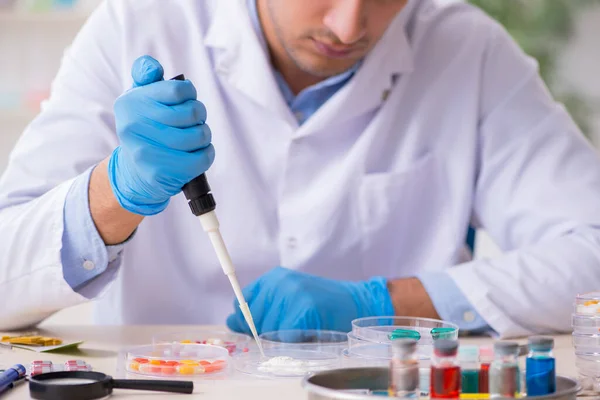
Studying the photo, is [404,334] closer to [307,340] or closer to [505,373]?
[307,340]

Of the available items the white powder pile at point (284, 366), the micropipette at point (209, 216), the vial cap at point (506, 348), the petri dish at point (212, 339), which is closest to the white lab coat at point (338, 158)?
the petri dish at point (212, 339)

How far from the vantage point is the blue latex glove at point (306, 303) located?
1.50m

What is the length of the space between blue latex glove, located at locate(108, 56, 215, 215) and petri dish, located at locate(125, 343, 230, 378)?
0.26 meters

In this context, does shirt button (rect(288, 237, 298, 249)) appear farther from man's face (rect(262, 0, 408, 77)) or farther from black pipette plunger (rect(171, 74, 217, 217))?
black pipette plunger (rect(171, 74, 217, 217))

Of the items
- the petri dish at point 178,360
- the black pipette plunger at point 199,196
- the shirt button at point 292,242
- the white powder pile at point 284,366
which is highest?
the black pipette plunger at point 199,196

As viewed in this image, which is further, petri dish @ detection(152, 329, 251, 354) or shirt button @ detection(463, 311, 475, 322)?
shirt button @ detection(463, 311, 475, 322)

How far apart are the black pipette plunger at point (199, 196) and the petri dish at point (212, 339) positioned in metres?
0.24

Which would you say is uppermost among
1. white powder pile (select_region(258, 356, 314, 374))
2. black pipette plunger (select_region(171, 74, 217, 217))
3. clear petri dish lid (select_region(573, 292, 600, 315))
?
black pipette plunger (select_region(171, 74, 217, 217))

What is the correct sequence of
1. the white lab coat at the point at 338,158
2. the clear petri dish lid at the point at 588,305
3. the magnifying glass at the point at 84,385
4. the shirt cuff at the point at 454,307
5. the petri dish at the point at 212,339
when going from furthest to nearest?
the white lab coat at the point at 338,158 < the shirt cuff at the point at 454,307 < the petri dish at the point at 212,339 < the clear petri dish lid at the point at 588,305 < the magnifying glass at the point at 84,385

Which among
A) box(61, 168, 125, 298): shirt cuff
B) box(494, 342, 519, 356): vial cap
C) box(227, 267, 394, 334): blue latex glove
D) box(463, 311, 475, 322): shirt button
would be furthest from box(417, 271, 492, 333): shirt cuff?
box(494, 342, 519, 356): vial cap

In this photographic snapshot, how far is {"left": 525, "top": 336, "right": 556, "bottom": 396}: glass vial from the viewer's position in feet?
2.94

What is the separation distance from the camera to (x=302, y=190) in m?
1.90

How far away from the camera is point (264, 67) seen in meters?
1.84

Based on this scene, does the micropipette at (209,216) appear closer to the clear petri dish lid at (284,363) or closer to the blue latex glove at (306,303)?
the clear petri dish lid at (284,363)
